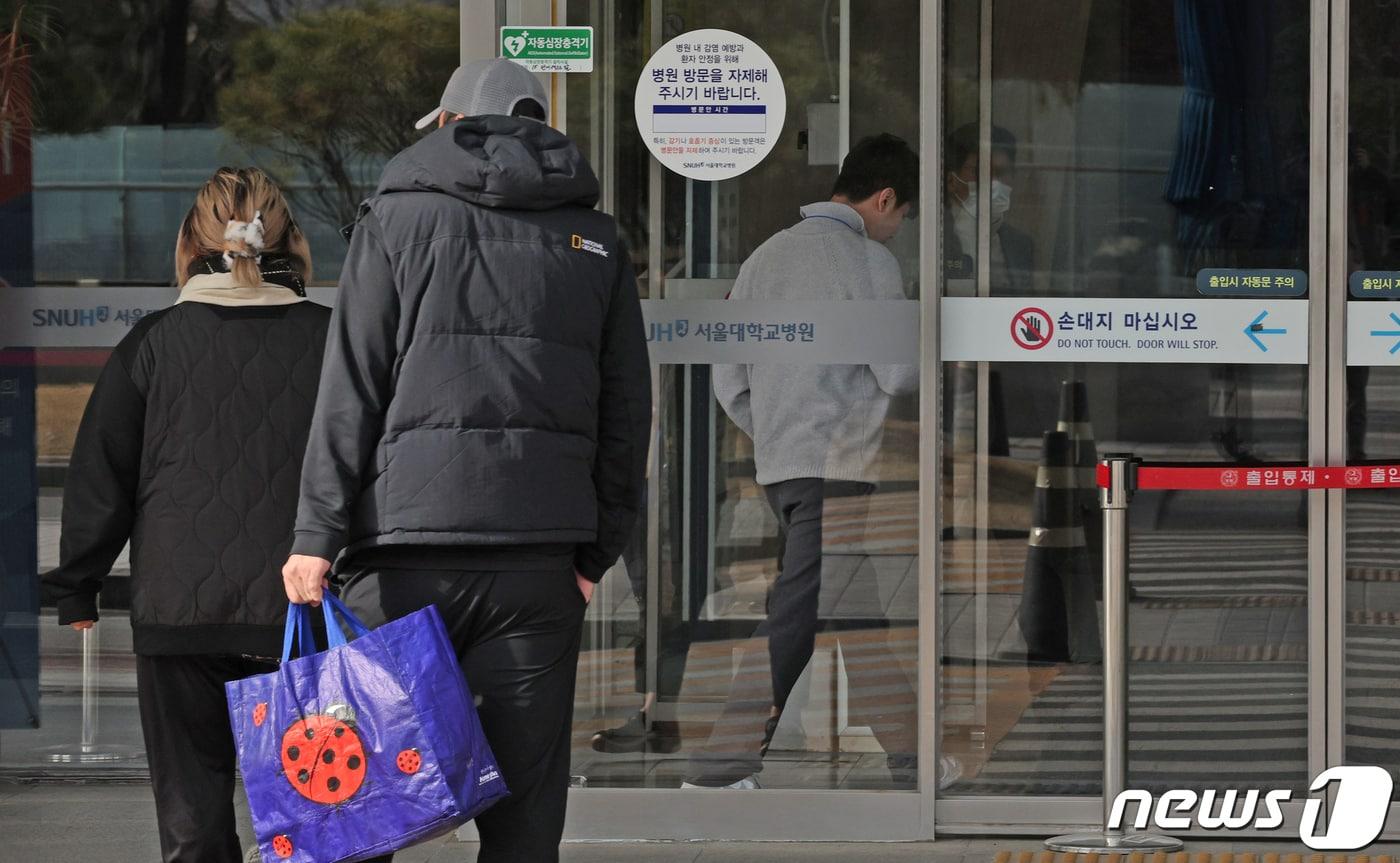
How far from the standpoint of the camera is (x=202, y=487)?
381 cm

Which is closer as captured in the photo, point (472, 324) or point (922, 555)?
point (472, 324)

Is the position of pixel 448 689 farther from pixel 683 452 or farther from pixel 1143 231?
pixel 1143 231

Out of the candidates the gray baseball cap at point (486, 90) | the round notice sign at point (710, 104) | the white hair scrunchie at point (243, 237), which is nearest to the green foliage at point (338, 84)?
the round notice sign at point (710, 104)

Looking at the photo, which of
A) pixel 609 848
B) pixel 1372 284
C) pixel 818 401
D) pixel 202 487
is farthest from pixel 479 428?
pixel 1372 284

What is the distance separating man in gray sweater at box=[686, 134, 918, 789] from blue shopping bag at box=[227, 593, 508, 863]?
2028 millimetres

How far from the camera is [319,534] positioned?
3.37m

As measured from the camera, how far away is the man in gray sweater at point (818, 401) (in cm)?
523

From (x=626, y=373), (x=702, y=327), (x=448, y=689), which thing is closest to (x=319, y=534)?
(x=448, y=689)

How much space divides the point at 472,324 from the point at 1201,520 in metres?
2.59

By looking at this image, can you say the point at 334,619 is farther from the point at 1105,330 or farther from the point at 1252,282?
the point at 1252,282

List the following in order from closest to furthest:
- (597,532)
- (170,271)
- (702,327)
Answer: (597,532)
(702,327)
(170,271)

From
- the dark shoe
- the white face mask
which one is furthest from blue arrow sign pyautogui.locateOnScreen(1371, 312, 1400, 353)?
the dark shoe

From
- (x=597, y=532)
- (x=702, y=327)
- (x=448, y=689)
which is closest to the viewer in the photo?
(x=448, y=689)

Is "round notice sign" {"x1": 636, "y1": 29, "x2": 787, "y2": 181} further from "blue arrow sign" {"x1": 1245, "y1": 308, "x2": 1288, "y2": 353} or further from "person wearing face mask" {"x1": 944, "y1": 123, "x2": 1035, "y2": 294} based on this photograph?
"blue arrow sign" {"x1": 1245, "y1": 308, "x2": 1288, "y2": 353}
